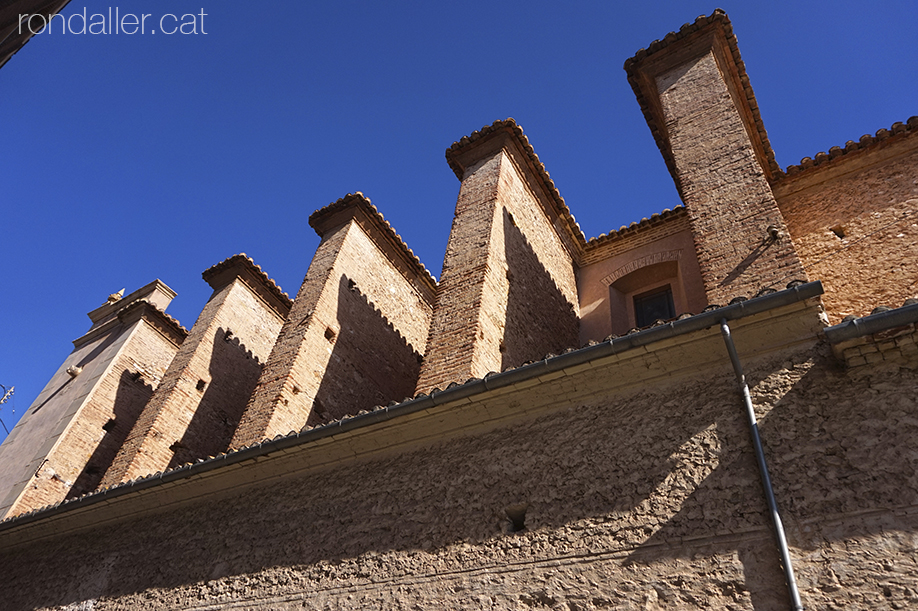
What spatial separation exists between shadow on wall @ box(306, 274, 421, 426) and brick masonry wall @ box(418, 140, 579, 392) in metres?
2.52

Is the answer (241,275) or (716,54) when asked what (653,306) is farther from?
(241,275)

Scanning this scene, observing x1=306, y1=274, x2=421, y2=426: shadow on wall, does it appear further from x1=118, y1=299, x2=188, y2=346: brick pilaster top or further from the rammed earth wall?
x1=118, y1=299, x2=188, y2=346: brick pilaster top

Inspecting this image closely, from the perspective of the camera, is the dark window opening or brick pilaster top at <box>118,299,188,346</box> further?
brick pilaster top at <box>118,299,188,346</box>

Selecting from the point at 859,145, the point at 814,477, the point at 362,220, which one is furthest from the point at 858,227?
the point at 362,220

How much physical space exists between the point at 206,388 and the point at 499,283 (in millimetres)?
6055

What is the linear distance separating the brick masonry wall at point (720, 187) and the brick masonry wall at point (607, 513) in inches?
64.7

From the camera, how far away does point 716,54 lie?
9.45 metres

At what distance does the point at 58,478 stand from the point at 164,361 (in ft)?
12.1

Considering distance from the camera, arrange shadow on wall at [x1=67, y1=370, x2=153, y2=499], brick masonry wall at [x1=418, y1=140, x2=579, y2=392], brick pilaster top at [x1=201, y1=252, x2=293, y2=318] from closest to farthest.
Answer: brick masonry wall at [x1=418, y1=140, x2=579, y2=392], shadow on wall at [x1=67, y1=370, x2=153, y2=499], brick pilaster top at [x1=201, y1=252, x2=293, y2=318]

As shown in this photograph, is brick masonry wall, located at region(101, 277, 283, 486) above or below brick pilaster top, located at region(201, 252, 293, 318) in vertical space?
below

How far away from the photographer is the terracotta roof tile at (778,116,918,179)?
8031 millimetres

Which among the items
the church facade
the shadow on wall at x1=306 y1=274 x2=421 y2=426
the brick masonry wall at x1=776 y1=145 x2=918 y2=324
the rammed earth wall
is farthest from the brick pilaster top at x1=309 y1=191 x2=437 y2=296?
the brick masonry wall at x1=776 y1=145 x2=918 y2=324

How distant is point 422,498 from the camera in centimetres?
544

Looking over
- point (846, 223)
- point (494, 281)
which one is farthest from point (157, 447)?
point (846, 223)
